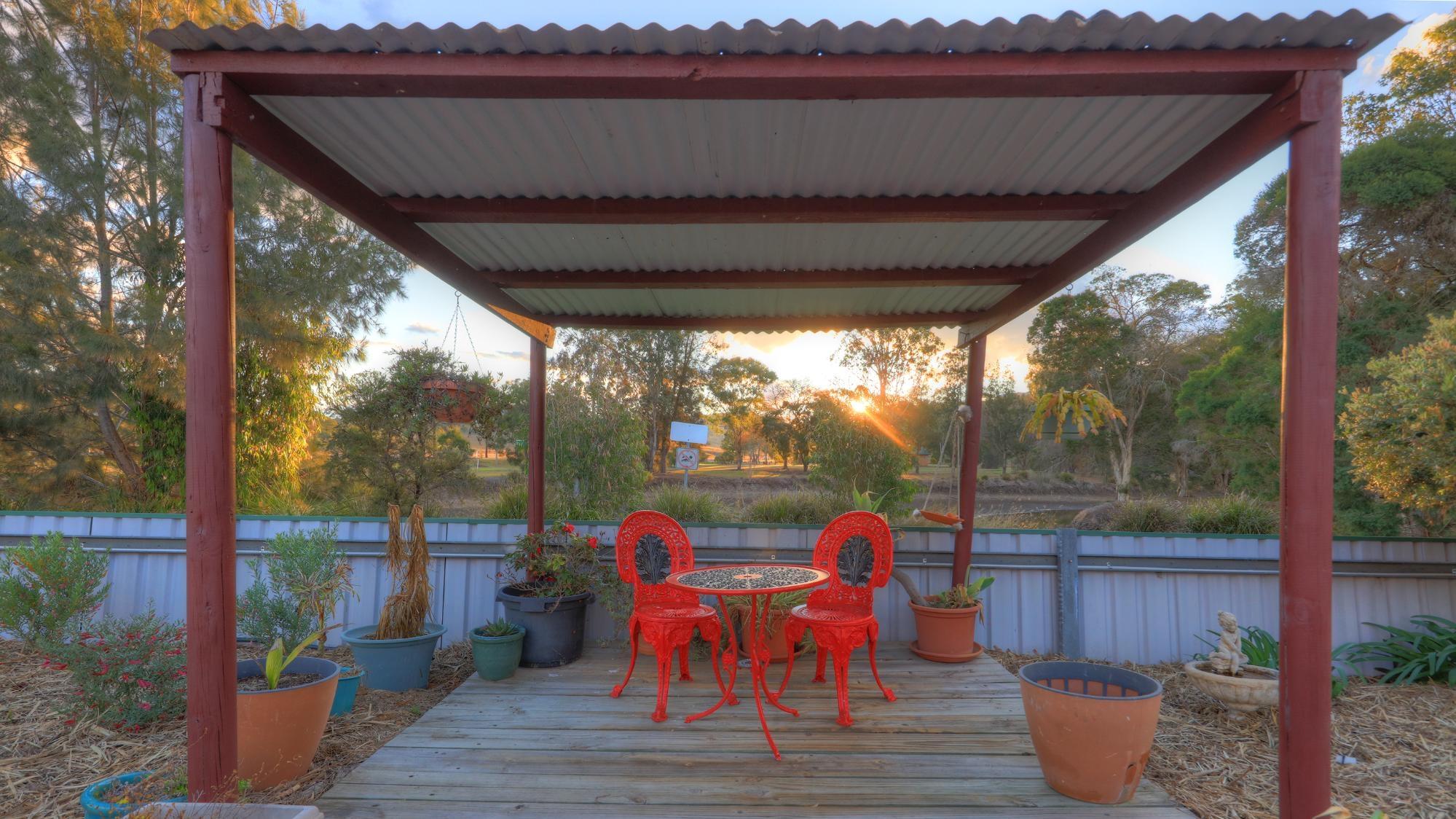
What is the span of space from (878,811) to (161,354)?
7.56m

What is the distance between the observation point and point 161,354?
6.58 metres

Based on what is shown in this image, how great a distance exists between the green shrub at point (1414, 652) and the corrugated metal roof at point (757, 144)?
11.4 feet

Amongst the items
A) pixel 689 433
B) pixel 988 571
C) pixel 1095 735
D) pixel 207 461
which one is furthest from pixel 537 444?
pixel 1095 735

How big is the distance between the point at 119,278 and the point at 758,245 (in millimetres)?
7118

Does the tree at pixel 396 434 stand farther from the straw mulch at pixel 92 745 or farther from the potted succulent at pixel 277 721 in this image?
the potted succulent at pixel 277 721

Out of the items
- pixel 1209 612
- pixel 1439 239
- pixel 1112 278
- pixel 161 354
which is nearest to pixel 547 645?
pixel 1209 612

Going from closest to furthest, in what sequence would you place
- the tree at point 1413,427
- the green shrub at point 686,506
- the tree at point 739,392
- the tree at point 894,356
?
the tree at point 1413,427 < the green shrub at point 686,506 < the tree at point 894,356 < the tree at point 739,392

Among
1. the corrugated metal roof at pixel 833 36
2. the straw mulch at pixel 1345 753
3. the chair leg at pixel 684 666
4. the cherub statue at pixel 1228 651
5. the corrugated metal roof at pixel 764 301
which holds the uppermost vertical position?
the corrugated metal roof at pixel 833 36

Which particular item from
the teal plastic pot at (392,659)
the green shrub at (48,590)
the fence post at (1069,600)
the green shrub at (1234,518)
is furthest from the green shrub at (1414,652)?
the green shrub at (48,590)

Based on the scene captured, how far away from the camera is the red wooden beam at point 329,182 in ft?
6.89

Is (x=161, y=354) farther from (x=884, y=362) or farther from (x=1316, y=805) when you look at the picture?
(x=884, y=362)

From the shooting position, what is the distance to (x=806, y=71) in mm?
1988

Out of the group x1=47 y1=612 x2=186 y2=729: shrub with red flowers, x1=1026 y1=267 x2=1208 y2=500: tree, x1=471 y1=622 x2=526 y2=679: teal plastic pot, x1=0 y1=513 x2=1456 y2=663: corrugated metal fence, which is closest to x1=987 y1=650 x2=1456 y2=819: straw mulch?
x1=0 y1=513 x2=1456 y2=663: corrugated metal fence

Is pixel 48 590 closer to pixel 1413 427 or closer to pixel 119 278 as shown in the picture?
pixel 119 278
